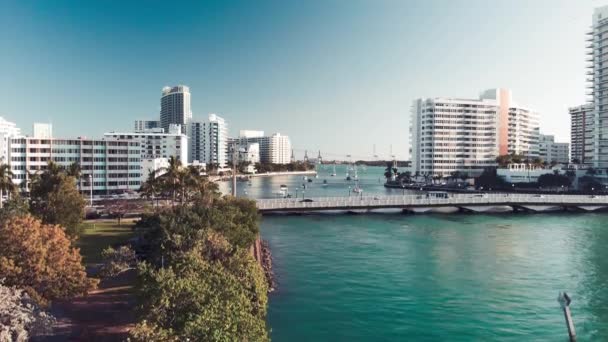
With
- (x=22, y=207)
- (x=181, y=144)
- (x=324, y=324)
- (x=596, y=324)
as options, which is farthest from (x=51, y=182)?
(x=181, y=144)

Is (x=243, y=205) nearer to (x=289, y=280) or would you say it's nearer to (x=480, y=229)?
(x=289, y=280)

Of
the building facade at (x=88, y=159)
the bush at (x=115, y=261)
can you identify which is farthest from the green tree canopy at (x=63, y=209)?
the building facade at (x=88, y=159)

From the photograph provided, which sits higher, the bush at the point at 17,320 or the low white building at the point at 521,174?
the low white building at the point at 521,174

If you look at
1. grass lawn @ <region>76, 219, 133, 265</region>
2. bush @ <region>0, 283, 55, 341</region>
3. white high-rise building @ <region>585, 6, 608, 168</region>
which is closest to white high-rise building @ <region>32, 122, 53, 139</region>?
grass lawn @ <region>76, 219, 133, 265</region>

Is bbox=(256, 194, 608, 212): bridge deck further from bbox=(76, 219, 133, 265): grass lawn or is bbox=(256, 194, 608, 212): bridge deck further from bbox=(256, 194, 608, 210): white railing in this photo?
bbox=(76, 219, 133, 265): grass lawn

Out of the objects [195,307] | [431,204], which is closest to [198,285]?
[195,307]

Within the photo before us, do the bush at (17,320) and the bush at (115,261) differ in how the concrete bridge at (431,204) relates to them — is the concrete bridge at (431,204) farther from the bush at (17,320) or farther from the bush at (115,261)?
the bush at (17,320)
